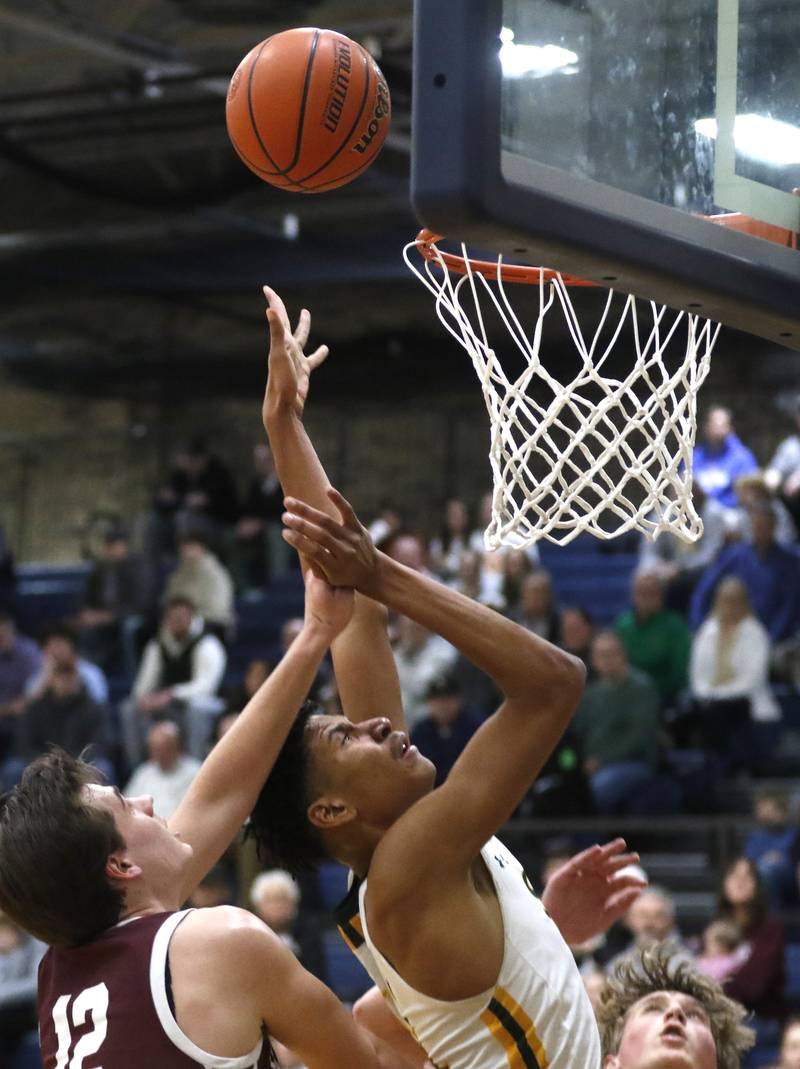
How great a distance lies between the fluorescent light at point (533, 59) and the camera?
8.67 ft

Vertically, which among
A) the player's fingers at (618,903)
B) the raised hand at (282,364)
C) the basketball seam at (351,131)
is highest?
the basketball seam at (351,131)

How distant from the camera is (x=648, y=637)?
960 cm

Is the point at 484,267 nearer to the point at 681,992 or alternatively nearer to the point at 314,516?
the point at 314,516

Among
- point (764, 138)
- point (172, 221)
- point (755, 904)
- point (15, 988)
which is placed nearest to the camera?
point (764, 138)

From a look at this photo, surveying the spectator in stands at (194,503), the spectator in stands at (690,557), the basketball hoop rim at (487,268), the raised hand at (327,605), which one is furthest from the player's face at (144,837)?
the spectator in stands at (194,503)

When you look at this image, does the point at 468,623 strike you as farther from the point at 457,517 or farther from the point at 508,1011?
the point at 457,517

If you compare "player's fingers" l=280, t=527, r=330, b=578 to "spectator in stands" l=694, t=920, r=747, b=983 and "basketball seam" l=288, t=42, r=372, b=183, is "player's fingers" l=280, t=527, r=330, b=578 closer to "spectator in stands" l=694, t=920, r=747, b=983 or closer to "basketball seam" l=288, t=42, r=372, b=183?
"basketball seam" l=288, t=42, r=372, b=183

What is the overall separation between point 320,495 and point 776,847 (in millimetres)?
5500

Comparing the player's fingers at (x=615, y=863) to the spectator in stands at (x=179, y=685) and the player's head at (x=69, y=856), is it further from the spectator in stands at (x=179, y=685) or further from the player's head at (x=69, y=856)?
the spectator in stands at (x=179, y=685)

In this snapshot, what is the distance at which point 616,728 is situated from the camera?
9039 millimetres

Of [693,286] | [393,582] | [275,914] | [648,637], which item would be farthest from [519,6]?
[648,637]

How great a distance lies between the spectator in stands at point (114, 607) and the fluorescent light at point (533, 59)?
9.44m

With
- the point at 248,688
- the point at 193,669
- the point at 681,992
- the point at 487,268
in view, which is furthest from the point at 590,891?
the point at 193,669

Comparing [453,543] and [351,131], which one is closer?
[351,131]
